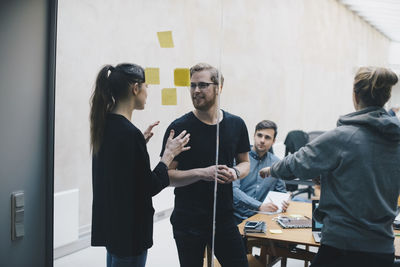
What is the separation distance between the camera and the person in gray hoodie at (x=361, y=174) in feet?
4.82

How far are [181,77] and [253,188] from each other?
2.50 feet

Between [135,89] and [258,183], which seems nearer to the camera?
[135,89]

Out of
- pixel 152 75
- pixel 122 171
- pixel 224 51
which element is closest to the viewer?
pixel 122 171

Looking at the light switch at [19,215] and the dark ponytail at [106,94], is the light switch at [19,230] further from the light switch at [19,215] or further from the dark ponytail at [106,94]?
the dark ponytail at [106,94]

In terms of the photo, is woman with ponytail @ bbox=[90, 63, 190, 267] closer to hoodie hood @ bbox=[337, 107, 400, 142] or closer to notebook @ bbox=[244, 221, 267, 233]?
notebook @ bbox=[244, 221, 267, 233]

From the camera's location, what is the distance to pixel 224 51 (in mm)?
2486

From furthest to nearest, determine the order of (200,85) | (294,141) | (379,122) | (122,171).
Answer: (294,141), (200,85), (122,171), (379,122)

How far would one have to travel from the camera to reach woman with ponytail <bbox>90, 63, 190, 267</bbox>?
1.76 m

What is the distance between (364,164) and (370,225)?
0.24m

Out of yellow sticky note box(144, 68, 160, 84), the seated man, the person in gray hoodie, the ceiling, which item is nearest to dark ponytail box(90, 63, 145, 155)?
yellow sticky note box(144, 68, 160, 84)

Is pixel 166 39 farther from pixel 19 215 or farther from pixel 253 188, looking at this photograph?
pixel 19 215

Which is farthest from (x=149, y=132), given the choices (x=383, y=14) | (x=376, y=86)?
(x=383, y=14)

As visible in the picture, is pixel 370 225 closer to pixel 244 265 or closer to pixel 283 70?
pixel 244 265

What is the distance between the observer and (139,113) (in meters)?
2.02
